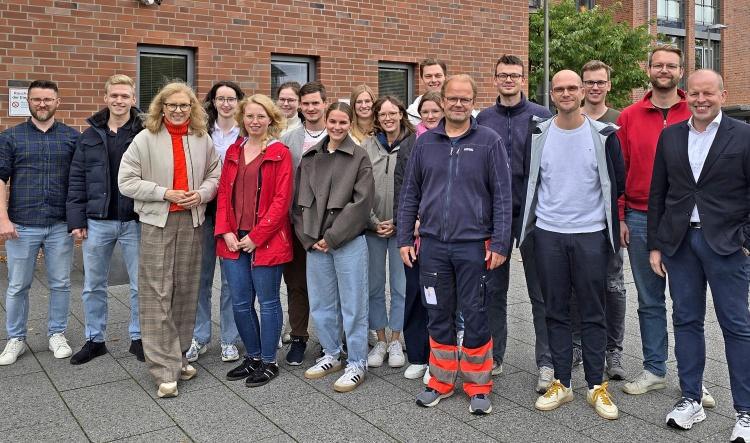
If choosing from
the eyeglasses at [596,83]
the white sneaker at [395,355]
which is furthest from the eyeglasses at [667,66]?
the white sneaker at [395,355]

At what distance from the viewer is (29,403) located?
4.49 metres

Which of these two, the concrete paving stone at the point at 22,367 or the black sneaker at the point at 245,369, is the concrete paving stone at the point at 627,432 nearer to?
the black sneaker at the point at 245,369

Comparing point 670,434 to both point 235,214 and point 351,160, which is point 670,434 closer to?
point 351,160

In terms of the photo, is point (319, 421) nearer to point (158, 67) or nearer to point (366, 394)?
point (366, 394)

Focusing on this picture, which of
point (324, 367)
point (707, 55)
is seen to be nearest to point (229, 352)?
point (324, 367)

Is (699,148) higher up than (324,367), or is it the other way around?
(699,148)

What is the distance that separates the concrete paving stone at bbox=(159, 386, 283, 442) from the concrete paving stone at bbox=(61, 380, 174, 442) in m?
0.11

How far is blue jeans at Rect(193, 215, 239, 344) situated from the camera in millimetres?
5387

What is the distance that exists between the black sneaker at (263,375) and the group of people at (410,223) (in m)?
0.05

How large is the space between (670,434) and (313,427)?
2023mm

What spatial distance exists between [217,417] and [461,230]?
1.86 m

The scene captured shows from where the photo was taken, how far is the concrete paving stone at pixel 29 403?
420 cm

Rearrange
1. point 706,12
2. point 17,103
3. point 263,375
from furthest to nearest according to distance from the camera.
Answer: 1. point 706,12
2. point 17,103
3. point 263,375

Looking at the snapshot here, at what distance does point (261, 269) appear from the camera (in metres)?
4.90
